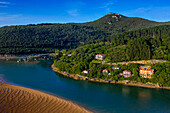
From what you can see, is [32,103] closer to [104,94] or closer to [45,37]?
[104,94]

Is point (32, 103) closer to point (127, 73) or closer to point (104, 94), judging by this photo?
point (104, 94)

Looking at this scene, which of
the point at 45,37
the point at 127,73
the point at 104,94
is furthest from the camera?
the point at 45,37

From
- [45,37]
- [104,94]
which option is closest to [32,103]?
[104,94]

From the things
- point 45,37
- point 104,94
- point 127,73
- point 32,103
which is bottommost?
point 32,103

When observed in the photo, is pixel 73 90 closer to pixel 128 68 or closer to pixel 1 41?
pixel 128 68

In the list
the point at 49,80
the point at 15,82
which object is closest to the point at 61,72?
the point at 49,80

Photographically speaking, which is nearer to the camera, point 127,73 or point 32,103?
point 32,103

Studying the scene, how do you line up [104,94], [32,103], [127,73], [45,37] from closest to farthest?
[32,103], [104,94], [127,73], [45,37]

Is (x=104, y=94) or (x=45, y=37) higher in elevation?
(x=45, y=37)

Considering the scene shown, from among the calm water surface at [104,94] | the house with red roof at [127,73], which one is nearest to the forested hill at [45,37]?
the calm water surface at [104,94]
